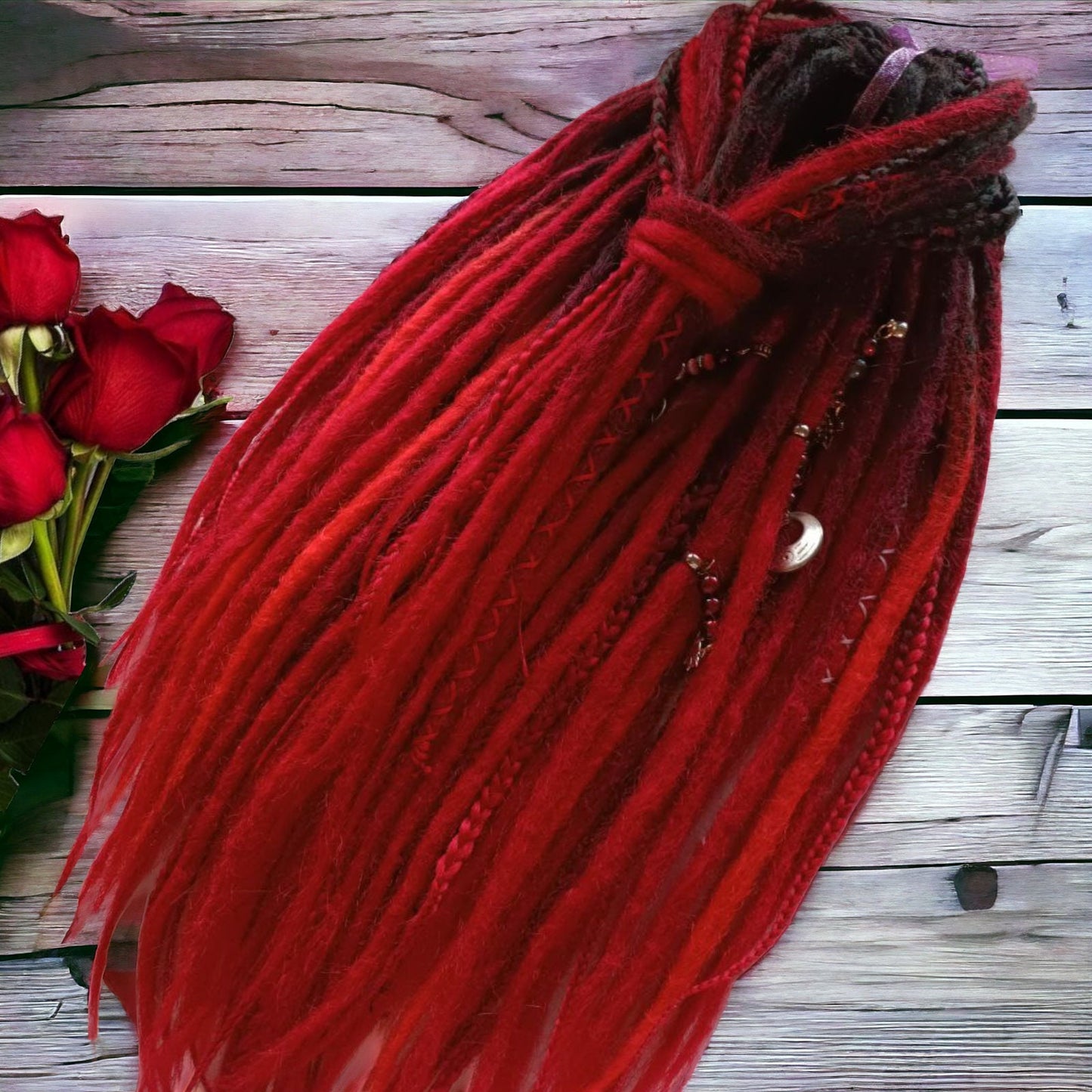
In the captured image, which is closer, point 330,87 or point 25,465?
point 25,465

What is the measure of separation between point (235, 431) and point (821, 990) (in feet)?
1.59

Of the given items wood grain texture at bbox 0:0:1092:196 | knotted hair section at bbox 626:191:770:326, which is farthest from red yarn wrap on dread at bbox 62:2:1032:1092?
wood grain texture at bbox 0:0:1092:196

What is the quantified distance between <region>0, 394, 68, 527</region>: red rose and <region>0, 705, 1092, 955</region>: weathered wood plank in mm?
139

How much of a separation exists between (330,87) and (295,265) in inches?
4.9

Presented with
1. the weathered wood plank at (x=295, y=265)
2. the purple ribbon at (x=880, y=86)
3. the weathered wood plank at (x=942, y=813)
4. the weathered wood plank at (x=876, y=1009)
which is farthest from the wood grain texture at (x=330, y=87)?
the weathered wood plank at (x=876, y=1009)

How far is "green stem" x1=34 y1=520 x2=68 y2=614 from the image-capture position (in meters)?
0.46

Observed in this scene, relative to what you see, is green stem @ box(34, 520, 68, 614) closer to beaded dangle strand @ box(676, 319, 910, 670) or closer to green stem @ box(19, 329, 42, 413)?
green stem @ box(19, 329, 42, 413)

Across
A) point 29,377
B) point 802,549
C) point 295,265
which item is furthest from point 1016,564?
point 29,377

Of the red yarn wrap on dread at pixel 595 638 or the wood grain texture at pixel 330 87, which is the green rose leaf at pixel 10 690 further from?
the wood grain texture at pixel 330 87

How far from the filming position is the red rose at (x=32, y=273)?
1.55ft

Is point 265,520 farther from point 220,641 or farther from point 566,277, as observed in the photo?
point 566,277

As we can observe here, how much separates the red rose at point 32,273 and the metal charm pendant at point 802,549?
433 millimetres

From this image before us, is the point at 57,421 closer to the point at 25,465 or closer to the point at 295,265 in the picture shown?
the point at 25,465

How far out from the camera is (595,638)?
1.50 ft
